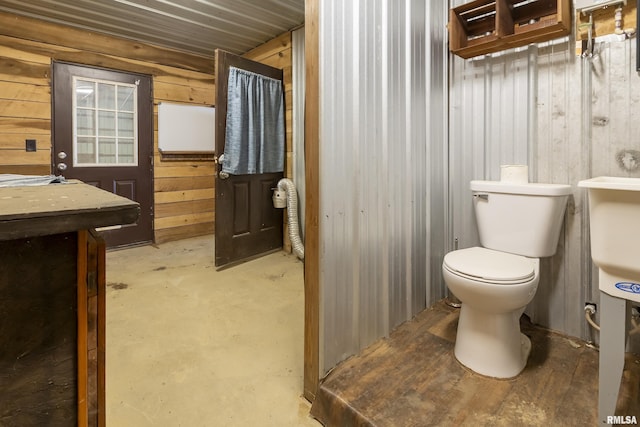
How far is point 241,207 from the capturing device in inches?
130

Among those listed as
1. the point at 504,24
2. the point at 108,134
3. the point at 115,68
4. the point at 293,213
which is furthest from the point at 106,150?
the point at 504,24

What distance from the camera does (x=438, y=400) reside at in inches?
52.6

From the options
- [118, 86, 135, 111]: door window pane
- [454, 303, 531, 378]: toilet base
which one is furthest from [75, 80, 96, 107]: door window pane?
[454, 303, 531, 378]: toilet base

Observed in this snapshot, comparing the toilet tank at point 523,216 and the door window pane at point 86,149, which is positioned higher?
the door window pane at point 86,149

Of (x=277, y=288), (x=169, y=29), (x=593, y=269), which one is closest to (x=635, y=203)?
(x=593, y=269)

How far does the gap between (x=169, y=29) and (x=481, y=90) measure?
2.92 m

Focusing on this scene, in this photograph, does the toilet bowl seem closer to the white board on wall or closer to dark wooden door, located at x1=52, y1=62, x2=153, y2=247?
dark wooden door, located at x1=52, y1=62, x2=153, y2=247

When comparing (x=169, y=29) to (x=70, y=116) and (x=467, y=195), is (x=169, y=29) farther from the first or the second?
(x=467, y=195)

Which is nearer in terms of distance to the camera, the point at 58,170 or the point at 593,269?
the point at 593,269

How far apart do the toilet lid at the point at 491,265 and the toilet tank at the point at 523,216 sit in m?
0.08

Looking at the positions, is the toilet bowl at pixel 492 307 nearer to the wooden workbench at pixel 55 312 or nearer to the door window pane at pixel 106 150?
the wooden workbench at pixel 55 312

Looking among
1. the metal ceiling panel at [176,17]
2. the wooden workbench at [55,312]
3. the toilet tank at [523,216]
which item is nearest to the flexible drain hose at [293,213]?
the metal ceiling panel at [176,17]

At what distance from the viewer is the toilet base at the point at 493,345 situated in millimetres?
1474

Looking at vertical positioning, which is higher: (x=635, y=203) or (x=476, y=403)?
(x=635, y=203)
